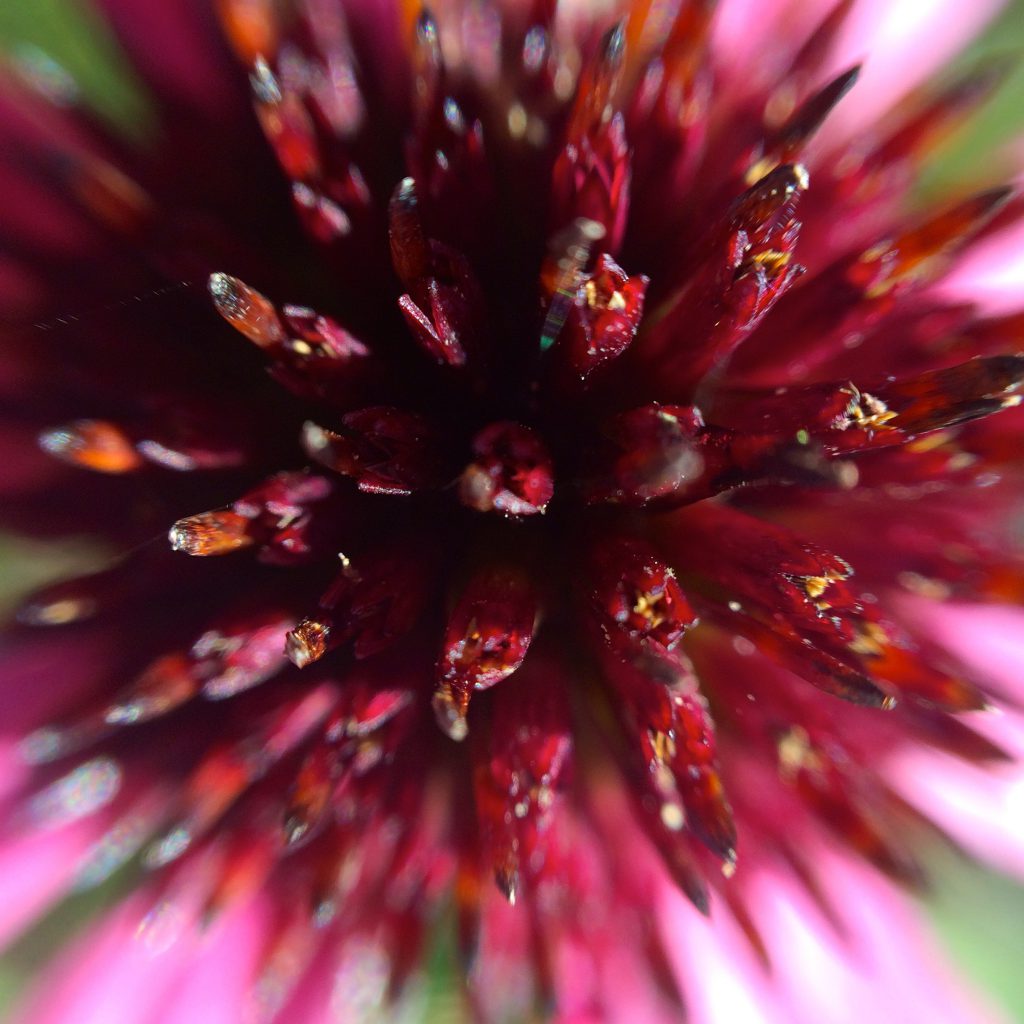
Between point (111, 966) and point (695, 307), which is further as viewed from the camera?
point (111, 966)

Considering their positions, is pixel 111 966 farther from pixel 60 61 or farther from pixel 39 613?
pixel 60 61

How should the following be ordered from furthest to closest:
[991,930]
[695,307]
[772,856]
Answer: [991,930]
[772,856]
[695,307]

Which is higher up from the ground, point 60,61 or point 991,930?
point 60,61

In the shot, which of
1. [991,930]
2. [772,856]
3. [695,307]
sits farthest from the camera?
[991,930]

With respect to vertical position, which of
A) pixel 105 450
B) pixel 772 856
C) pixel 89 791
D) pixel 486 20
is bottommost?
pixel 772 856

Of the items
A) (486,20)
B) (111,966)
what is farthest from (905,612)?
(111,966)

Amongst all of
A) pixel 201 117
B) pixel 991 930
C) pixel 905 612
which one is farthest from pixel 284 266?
pixel 991 930
